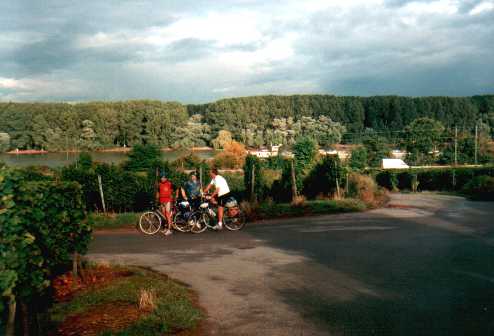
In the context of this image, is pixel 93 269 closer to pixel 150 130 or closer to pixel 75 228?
pixel 75 228

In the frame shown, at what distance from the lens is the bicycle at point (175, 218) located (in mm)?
15258

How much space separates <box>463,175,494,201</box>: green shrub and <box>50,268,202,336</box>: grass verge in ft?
69.7

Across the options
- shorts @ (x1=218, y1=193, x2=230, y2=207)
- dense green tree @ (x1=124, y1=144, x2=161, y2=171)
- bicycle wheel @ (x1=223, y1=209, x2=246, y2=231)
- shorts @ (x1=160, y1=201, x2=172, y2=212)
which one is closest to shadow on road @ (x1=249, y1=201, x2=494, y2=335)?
bicycle wheel @ (x1=223, y1=209, x2=246, y2=231)

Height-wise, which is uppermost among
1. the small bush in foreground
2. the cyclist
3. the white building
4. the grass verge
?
the cyclist

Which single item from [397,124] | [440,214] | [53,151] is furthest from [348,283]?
[397,124]

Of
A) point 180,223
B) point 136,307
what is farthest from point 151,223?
point 136,307

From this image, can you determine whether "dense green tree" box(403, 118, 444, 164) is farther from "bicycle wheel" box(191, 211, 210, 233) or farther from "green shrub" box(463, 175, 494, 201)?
"bicycle wheel" box(191, 211, 210, 233)

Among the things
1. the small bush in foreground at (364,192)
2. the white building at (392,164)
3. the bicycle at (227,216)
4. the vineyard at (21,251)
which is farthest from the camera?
the white building at (392,164)

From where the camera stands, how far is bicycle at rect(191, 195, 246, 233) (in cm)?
1536

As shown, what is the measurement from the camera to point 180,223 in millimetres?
15469

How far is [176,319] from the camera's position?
6680mm

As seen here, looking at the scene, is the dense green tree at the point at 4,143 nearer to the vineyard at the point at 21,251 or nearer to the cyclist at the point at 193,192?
the cyclist at the point at 193,192

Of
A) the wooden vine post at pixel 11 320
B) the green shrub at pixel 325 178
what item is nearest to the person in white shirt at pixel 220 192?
the green shrub at pixel 325 178

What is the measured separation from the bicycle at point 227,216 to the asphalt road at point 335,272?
58 cm
